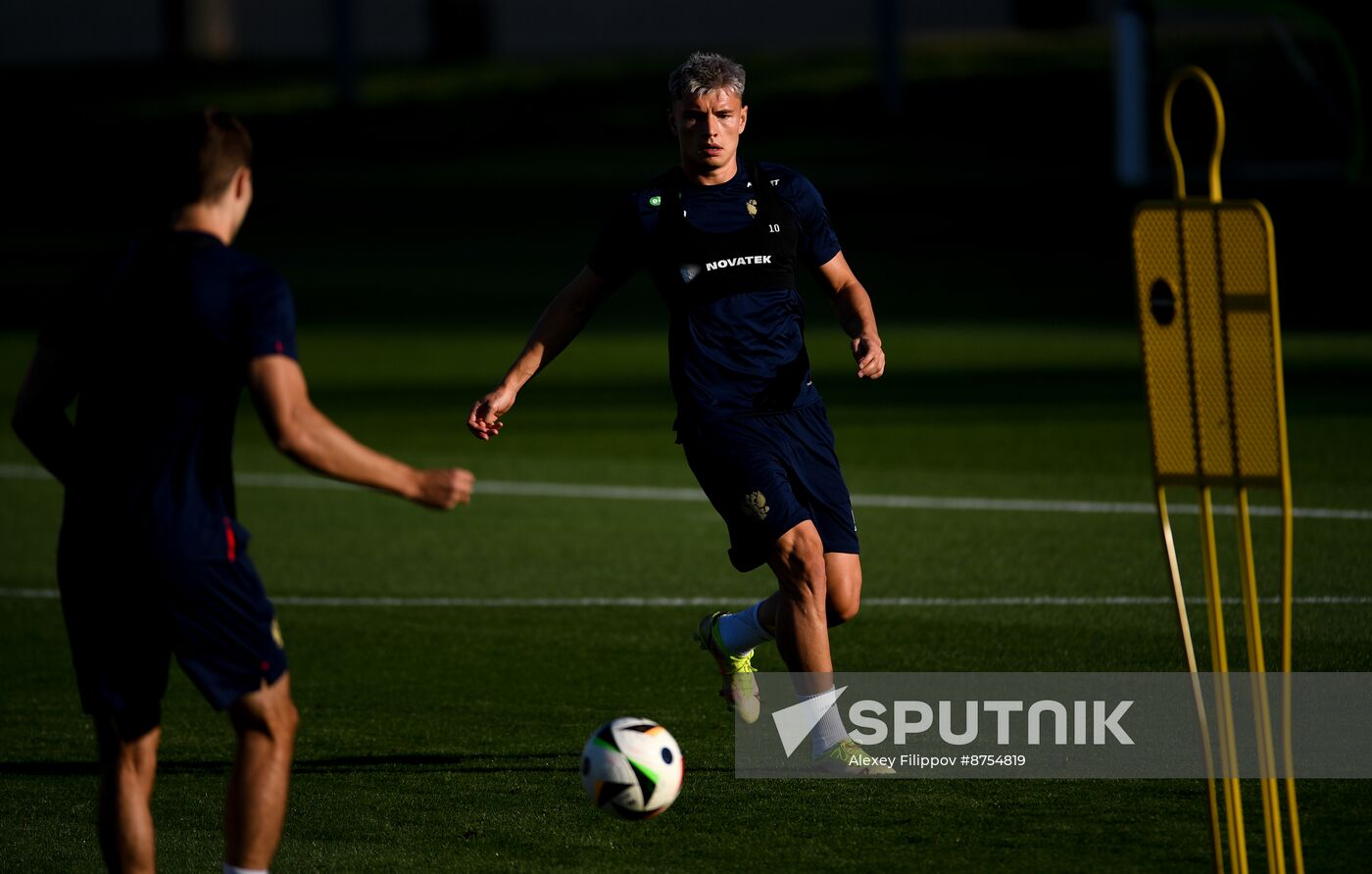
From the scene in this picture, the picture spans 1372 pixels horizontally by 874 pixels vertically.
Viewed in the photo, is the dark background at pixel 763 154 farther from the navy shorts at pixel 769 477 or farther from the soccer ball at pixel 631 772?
the soccer ball at pixel 631 772

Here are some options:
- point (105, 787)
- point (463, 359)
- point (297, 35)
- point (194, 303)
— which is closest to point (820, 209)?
point (194, 303)

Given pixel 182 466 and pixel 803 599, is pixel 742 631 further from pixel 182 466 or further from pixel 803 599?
pixel 182 466

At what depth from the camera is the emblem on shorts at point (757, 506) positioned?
21.5 feet

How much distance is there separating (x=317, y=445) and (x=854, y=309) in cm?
259

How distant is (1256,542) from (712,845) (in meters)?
5.92

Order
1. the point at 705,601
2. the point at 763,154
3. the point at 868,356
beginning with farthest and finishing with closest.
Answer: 1. the point at 763,154
2. the point at 705,601
3. the point at 868,356

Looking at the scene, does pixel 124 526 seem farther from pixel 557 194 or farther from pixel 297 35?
pixel 297 35

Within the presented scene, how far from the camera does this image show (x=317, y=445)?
478cm

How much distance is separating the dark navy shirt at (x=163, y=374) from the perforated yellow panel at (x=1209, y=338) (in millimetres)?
2038

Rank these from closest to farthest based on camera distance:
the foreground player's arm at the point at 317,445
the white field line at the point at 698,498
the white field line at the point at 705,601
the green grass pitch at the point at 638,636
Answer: the foreground player's arm at the point at 317,445 < the green grass pitch at the point at 638,636 < the white field line at the point at 705,601 < the white field line at the point at 698,498

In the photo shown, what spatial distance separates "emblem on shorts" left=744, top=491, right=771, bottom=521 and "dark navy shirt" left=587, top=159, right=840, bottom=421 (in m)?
0.32

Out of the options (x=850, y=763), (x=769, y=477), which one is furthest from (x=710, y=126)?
(x=850, y=763)

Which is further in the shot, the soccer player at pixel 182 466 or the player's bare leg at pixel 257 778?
the player's bare leg at pixel 257 778

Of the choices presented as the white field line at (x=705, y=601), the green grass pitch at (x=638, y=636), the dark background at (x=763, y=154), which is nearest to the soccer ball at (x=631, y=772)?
the green grass pitch at (x=638, y=636)
